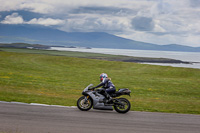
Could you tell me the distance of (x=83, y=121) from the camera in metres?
9.77

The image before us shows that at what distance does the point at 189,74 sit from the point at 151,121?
37.1 metres

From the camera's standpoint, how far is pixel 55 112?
11.1m

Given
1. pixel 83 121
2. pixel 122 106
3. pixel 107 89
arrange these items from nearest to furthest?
pixel 83 121
pixel 122 106
pixel 107 89

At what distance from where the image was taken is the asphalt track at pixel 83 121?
848 cm

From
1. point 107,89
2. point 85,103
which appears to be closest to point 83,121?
point 85,103

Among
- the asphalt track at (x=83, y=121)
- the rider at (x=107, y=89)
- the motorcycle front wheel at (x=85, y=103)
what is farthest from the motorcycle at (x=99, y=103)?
the asphalt track at (x=83, y=121)

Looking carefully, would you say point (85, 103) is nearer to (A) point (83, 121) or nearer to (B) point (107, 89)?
(B) point (107, 89)

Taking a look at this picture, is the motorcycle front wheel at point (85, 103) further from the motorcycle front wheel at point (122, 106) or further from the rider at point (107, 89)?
the motorcycle front wheel at point (122, 106)

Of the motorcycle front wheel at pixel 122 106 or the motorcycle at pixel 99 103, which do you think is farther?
the motorcycle at pixel 99 103

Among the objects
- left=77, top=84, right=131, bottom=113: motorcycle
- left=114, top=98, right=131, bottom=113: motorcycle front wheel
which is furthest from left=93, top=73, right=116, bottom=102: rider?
left=114, top=98, right=131, bottom=113: motorcycle front wheel

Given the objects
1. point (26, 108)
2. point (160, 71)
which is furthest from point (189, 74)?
point (26, 108)

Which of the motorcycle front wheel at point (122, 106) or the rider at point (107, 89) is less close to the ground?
the rider at point (107, 89)

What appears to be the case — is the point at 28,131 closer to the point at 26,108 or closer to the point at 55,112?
the point at 55,112

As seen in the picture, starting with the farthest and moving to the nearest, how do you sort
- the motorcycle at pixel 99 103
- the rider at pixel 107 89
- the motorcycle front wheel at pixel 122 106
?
the rider at pixel 107 89 < the motorcycle at pixel 99 103 < the motorcycle front wheel at pixel 122 106
